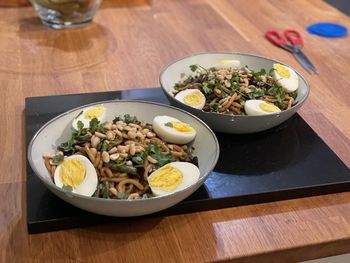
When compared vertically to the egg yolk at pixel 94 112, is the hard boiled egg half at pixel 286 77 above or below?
above

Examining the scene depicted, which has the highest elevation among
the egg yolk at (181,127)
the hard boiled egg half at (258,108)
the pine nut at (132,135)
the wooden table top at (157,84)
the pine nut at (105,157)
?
the hard boiled egg half at (258,108)

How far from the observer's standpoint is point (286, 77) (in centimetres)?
117

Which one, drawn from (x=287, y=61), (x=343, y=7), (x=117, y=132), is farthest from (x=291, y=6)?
(x=117, y=132)

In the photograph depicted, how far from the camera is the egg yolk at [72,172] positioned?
0.84 m

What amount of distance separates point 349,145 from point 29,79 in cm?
86

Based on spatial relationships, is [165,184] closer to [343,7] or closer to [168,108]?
[168,108]

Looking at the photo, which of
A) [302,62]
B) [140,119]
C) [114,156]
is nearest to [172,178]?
[114,156]

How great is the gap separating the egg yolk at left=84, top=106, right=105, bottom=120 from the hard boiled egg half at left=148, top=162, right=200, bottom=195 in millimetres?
224

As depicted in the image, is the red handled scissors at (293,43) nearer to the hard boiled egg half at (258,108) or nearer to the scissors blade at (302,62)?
the scissors blade at (302,62)

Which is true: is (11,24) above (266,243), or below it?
below

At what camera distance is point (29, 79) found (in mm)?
1360

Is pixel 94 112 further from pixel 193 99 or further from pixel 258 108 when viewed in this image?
pixel 258 108

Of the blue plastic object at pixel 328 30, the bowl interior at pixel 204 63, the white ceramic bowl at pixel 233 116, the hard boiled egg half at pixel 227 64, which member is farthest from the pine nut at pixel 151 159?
the blue plastic object at pixel 328 30

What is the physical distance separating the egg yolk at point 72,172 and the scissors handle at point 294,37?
102 centimetres
